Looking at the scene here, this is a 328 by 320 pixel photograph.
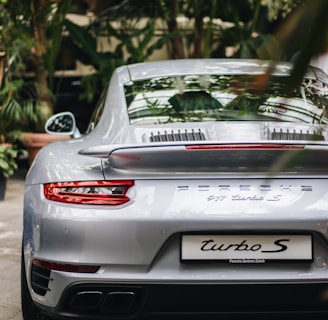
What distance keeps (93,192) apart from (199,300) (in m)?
0.57

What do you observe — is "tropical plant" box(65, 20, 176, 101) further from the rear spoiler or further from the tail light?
the rear spoiler

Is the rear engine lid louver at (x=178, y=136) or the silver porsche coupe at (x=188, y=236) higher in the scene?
the rear engine lid louver at (x=178, y=136)

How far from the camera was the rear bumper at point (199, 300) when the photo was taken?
8.48ft

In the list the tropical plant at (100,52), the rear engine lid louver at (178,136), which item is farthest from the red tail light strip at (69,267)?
the tropical plant at (100,52)

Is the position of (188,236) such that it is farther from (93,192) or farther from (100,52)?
(100,52)

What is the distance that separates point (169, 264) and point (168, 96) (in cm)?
113

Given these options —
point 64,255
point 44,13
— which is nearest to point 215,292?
point 64,255

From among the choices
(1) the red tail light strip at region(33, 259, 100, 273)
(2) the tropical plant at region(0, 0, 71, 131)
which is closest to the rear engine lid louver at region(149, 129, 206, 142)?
(1) the red tail light strip at region(33, 259, 100, 273)

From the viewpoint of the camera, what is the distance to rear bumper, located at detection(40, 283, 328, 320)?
8.48 ft

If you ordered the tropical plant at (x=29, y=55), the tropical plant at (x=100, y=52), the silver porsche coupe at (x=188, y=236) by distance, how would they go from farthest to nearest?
1. the tropical plant at (x=100, y=52)
2. the tropical plant at (x=29, y=55)
3. the silver porsche coupe at (x=188, y=236)

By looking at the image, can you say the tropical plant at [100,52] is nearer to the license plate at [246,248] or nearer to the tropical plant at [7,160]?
the tropical plant at [7,160]

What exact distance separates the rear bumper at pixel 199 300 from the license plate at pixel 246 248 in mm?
100

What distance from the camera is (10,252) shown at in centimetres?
527

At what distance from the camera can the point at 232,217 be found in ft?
8.34
